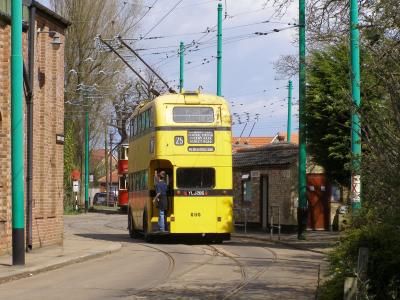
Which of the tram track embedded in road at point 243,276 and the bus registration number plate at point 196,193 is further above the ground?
the bus registration number plate at point 196,193

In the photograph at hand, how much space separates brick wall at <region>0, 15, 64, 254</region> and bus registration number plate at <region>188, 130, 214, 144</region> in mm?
4036

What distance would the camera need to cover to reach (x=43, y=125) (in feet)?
70.8

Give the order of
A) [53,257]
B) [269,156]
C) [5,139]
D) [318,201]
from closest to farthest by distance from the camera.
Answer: [53,257]
[5,139]
[318,201]
[269,156]

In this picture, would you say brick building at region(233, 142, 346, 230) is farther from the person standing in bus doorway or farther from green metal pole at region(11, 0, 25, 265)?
green metal pole at region(11, 0, 25, 265)

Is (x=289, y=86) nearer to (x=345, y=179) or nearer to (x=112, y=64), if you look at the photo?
(x=112, y=64)

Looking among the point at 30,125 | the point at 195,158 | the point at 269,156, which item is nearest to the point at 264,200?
the point at 269,156

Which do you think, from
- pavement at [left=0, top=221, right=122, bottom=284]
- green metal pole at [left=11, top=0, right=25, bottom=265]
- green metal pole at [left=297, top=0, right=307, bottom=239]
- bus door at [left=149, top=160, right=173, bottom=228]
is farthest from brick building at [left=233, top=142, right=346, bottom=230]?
green metal pole at [left=11, top=0, right=25, bottom=265]

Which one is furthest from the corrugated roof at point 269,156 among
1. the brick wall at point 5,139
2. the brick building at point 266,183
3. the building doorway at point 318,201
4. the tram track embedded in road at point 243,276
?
the brick wall at point 5,139

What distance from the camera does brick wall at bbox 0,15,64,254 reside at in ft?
62.5

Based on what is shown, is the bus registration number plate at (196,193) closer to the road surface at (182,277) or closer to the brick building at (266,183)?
the road surface at (182,277)

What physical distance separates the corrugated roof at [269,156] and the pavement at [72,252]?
12.4 ft

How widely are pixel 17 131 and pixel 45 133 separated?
5380 millimetres

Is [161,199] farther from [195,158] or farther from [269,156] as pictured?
[269,156]

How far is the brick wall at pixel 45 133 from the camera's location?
62.5ft
